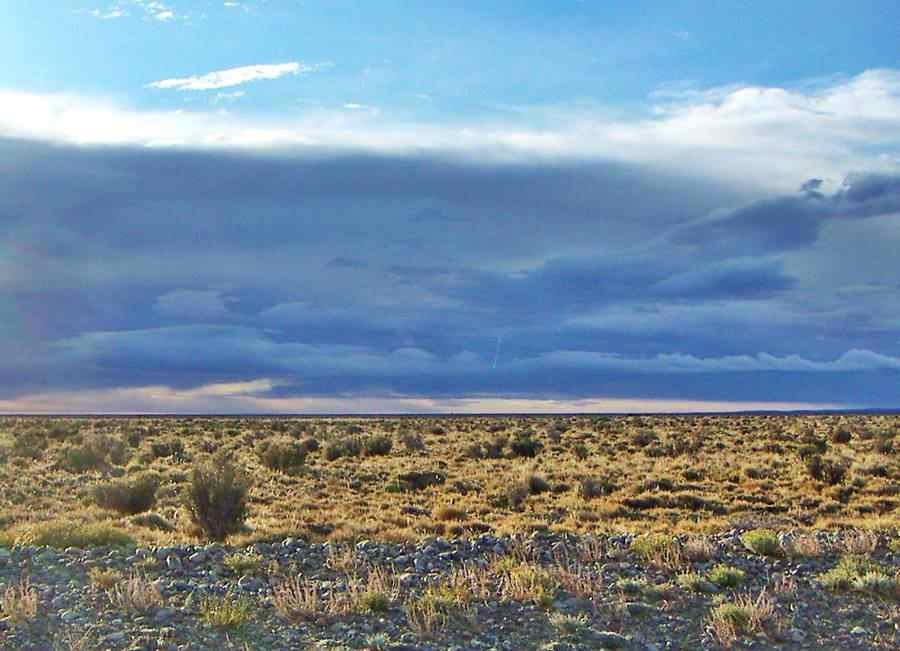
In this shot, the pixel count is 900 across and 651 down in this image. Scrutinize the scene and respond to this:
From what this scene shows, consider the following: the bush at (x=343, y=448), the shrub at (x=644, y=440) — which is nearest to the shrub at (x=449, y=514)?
the bush at (x=343, y=448)

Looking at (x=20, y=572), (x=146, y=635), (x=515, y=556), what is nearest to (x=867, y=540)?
(x=515, y=556)

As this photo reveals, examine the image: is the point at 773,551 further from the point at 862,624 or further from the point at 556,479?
the point at 556,479

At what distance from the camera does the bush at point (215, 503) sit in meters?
23.3

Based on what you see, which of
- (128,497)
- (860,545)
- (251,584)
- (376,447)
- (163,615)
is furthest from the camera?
(376,447)

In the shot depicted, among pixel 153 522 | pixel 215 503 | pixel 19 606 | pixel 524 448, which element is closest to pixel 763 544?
pixel 19 606

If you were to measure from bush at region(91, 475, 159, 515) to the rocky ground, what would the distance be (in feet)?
39.2

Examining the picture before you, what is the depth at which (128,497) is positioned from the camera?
28.8 metres

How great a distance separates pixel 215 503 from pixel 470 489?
13.6 metres

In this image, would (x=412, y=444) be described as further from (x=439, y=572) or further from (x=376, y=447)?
(x=439, y=572)

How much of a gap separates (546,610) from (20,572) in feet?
27.5

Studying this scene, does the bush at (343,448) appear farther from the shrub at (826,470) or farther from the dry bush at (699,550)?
the dry bush at (699,550)

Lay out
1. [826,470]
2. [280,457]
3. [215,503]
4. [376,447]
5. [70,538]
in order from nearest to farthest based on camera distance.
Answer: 1. [70,538]
2. [215,503]
3. [826,470]
4. [280,457]
5. [376,447]

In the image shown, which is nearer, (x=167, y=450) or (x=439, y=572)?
(x=439, y=572)

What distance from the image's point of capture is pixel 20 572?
603 inches
